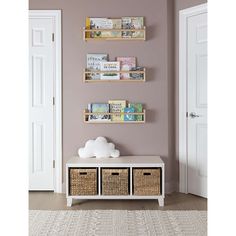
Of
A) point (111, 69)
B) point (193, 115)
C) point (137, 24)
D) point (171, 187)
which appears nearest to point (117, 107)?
point (111, 69)

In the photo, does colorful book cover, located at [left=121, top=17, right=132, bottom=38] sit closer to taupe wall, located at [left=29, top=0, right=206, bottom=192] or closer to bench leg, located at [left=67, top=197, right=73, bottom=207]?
taupe wall, located at [left=29, top=0, right=206, bottom=192]

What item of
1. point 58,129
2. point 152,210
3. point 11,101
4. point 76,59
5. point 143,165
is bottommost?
Result: point 152,210

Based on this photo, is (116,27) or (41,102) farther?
(41,102)

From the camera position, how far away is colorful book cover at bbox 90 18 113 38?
452 cm

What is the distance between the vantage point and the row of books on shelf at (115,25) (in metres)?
4.51

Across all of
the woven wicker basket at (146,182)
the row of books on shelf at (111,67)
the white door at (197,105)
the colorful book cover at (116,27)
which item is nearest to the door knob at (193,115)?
the white door at (197,105)

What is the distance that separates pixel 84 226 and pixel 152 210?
2.65 feet

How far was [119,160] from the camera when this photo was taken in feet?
13.9

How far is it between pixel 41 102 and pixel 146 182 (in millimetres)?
1654

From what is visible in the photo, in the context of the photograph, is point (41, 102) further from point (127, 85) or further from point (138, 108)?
point (138, 108)

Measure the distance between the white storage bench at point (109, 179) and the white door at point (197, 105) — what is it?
0.62 meters
